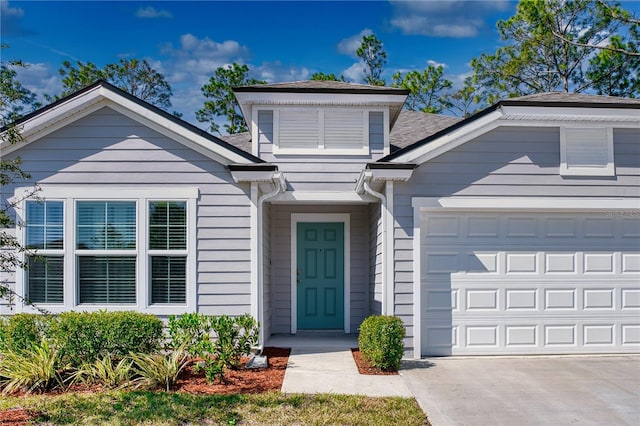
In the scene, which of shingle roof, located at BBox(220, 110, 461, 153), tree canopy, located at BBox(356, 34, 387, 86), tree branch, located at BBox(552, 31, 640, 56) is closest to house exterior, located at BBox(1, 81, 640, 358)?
shingle roof, located at BBox(220, 110, 461, 153)

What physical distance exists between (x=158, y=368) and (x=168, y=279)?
6.52 feet

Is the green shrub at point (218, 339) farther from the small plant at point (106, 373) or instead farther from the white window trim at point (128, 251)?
the white window trim at point (128, 251)

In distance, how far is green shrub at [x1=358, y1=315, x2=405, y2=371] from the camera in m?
7.17

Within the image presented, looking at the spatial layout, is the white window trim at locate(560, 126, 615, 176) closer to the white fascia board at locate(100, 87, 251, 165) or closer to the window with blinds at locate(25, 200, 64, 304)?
the white fascia board at locate(100, 87, 251, 165)

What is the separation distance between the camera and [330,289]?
10539mm

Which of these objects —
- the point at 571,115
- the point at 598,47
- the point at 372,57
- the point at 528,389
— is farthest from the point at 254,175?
the point at 372,57

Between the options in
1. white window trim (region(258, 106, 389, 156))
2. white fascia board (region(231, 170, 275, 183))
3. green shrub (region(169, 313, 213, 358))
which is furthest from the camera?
white window trim (region(258, 106, 389, 156))

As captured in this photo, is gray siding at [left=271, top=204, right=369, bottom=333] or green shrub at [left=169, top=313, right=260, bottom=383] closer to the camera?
green shrub at [left=169, top=313, right=260, bottom=383]

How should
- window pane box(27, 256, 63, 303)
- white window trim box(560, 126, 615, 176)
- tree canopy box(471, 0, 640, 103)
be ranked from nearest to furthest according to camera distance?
window pane box(27, 256, 63, 303) < white window trim box(560, 126, 615, 176) < tree canopy box(471, 0, 640, 103)

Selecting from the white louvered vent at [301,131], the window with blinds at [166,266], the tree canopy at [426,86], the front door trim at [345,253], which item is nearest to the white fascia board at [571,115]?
the white louvered vent at [301,131]

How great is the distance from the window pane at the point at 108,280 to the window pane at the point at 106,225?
0.67 ft

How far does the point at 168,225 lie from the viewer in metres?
8.16

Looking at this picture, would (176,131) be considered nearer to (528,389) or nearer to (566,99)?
(528,389)

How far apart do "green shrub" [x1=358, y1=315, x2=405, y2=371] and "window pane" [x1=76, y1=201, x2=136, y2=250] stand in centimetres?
388
